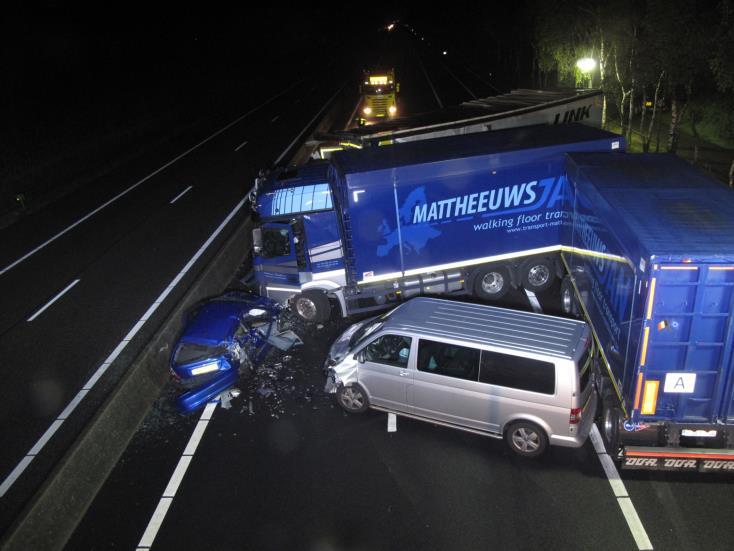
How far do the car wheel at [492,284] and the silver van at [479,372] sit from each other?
3262 millimetres

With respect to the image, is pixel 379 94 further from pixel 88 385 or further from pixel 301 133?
pixel 88 385

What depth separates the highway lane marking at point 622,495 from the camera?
21.4 ft

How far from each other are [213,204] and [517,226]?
12.1 metres

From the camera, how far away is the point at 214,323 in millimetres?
10164

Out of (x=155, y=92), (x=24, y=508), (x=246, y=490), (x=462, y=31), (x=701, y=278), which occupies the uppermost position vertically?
(x=462, y=31)

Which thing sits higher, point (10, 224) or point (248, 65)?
point (248, 65)

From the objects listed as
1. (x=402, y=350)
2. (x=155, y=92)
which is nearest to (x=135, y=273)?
(x=402, y=350)

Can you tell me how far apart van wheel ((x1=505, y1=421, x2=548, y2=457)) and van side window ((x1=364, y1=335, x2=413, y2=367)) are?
192cm

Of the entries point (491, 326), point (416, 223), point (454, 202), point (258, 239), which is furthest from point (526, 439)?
point (258, 239)

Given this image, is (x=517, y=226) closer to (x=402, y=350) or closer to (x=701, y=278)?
(x=402, y=350)

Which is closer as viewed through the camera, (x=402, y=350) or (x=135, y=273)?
(x=402, y=350)

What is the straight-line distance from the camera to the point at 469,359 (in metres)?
7.84

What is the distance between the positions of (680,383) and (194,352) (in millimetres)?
7972

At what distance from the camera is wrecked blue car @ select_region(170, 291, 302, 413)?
31.4 ft
